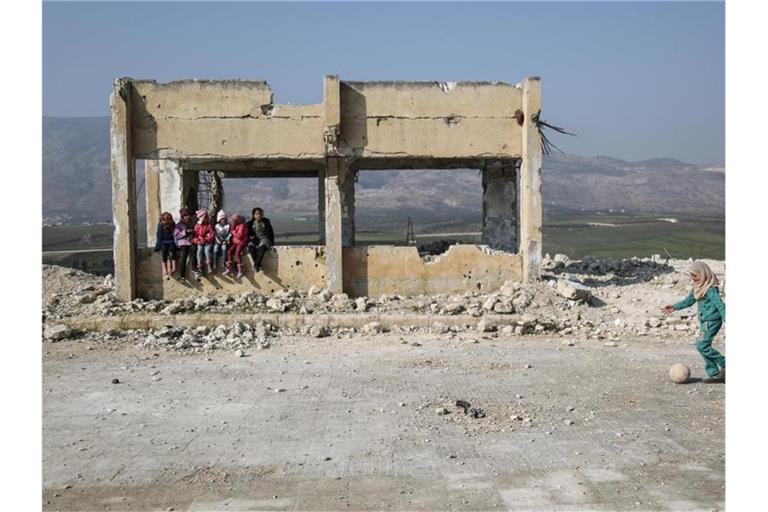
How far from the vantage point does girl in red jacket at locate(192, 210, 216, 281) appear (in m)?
13.9

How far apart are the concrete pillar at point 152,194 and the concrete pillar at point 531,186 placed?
27.1ft

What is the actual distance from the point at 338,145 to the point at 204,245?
276cm

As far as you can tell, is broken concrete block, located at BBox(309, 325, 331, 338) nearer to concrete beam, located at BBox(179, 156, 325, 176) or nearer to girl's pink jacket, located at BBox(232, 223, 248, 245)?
girl's pink jacket, located at BBox(232, 223, 248, 245)

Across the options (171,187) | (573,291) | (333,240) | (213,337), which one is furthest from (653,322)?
(171,187)

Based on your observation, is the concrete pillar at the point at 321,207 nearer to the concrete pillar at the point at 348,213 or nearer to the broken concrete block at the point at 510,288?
the concrete pillar at the point at 348,213

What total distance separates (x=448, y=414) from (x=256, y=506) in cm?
269

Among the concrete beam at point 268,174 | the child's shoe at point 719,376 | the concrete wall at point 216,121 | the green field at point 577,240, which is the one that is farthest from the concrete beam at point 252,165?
the green field at point 577,240

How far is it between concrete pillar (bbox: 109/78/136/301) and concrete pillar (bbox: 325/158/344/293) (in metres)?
3.24

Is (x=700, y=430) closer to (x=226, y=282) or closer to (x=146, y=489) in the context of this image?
(x=146, y=489)

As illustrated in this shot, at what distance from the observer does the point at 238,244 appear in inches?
549

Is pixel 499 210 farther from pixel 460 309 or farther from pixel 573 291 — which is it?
pixel 460 309

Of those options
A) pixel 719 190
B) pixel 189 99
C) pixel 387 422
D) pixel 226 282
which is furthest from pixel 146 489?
pixel 719 190

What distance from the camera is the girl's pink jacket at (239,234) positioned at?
13938 mm

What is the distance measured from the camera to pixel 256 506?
5660mm
